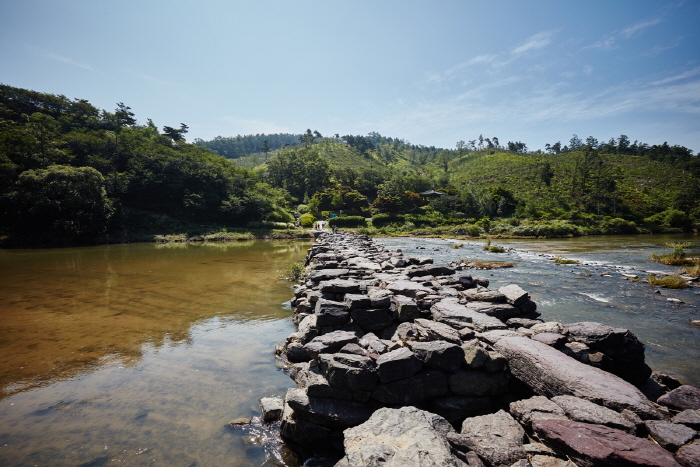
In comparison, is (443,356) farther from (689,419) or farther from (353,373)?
(689,419)

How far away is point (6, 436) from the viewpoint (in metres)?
3.58

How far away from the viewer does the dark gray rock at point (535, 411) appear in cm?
289

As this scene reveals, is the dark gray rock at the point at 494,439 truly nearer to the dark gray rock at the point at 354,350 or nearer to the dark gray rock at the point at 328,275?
the dark gray rock at the point at 354,350

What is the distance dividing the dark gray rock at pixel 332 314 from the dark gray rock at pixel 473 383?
2.08 metres

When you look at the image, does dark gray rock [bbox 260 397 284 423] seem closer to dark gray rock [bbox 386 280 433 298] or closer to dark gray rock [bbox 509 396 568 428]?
dark gray rock [bbox 509 396 568 428]

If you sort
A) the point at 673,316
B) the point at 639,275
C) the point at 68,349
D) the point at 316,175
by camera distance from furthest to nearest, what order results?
the point at 316,175 < the point at 639,275 < the point at 673,316 < the point at 68,349

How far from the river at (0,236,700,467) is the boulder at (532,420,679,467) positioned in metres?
2.64

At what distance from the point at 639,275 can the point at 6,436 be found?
58.6 ft

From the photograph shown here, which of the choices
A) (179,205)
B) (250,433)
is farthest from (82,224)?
(250,433)

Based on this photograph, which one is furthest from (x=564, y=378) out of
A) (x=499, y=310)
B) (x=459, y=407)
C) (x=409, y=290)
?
(x=409, y=290)

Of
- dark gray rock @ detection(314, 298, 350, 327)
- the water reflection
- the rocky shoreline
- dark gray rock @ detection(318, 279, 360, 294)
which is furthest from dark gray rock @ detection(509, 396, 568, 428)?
the water reflection

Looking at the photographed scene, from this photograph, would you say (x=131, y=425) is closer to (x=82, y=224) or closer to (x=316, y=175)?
(x=82, y=224)

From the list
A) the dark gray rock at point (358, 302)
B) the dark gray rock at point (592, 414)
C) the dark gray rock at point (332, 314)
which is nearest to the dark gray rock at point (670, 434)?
the dark gray rock at point (592, 414)

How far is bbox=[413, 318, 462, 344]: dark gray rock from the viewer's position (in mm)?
4082
